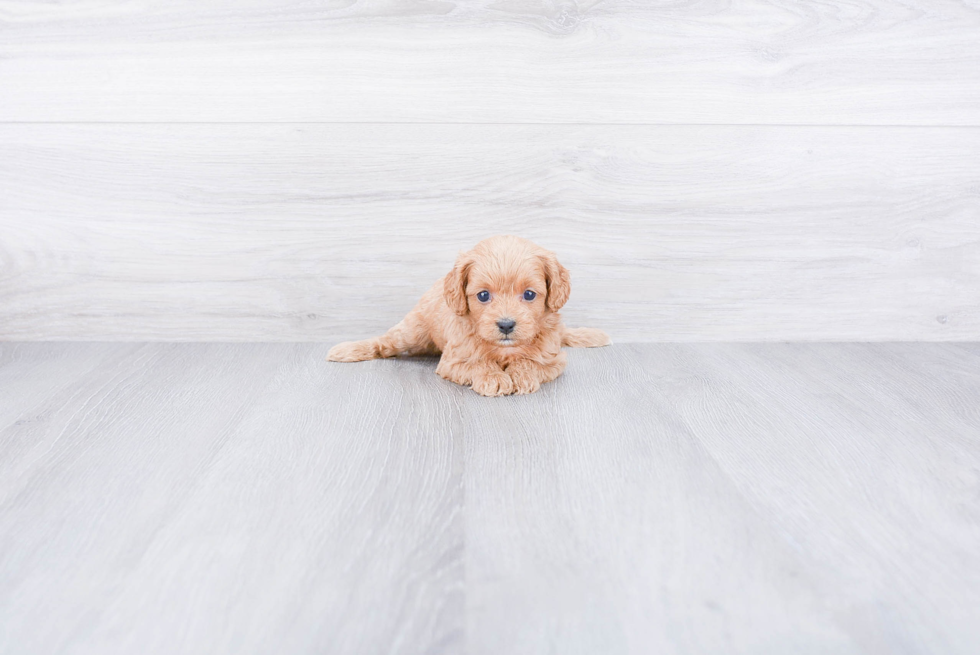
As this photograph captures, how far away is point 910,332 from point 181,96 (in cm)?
181

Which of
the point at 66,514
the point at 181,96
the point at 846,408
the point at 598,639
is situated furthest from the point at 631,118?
the point at 66,514

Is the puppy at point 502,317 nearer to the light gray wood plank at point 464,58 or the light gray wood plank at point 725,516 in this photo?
the light gray wood plank at point 725,516

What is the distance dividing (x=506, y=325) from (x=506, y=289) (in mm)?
70

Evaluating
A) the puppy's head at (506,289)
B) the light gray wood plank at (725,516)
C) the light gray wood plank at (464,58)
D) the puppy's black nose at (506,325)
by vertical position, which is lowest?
the light gray wood plank at (725,516)

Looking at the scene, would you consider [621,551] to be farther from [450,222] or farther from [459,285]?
[450,222]

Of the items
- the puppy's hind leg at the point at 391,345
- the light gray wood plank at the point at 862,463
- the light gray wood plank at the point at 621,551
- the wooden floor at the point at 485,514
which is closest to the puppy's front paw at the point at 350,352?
the puppy's hind leg at the point at 391,345

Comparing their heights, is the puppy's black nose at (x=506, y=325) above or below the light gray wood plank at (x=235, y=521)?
above

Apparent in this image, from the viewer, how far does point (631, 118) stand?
4.55 feet

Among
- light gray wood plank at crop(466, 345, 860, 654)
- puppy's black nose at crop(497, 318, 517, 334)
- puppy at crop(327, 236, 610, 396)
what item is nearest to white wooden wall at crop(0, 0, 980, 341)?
puppy at crop(327, 236, 610, 396)

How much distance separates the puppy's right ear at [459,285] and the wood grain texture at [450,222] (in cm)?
28

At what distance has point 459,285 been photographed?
3.77 feet

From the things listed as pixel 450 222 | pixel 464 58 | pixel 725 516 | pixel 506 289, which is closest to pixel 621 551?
pixel 725 516

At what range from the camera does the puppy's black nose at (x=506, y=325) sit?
1.10m

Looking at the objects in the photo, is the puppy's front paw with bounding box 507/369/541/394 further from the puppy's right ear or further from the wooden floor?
the puppy's right ear
